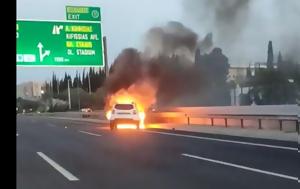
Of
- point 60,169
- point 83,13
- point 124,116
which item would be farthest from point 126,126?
point 60,169

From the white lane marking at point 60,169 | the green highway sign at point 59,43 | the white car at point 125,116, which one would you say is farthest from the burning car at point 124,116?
the white lane marking at point 60,169

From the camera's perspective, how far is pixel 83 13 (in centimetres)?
3531

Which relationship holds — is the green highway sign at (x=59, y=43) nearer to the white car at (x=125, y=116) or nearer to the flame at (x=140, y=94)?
the white car at (x=125, y=116)

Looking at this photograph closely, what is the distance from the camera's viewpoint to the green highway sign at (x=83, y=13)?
114ft

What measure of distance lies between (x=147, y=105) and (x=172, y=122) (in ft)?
62.1

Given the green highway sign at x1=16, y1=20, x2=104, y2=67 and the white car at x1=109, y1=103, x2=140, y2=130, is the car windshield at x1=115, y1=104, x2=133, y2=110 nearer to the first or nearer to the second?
the white car at x1=109, y1=103, x2=140, y2=130

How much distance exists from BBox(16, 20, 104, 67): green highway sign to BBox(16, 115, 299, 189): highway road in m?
15.7

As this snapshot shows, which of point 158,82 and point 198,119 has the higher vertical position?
point 158,82

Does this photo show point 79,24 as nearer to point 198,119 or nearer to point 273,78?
point 198,119

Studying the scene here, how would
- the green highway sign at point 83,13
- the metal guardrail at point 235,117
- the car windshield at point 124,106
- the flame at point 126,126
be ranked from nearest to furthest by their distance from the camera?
the metal guardrail at point 235,117
the car windshield at point 124,106
the flame at point 126,126
the green highway sign at point 83,13

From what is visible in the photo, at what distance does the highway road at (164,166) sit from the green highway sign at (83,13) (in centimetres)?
1808

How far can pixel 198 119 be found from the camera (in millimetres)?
32594

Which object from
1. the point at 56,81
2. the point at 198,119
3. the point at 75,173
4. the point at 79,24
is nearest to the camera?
the point at 75,173
